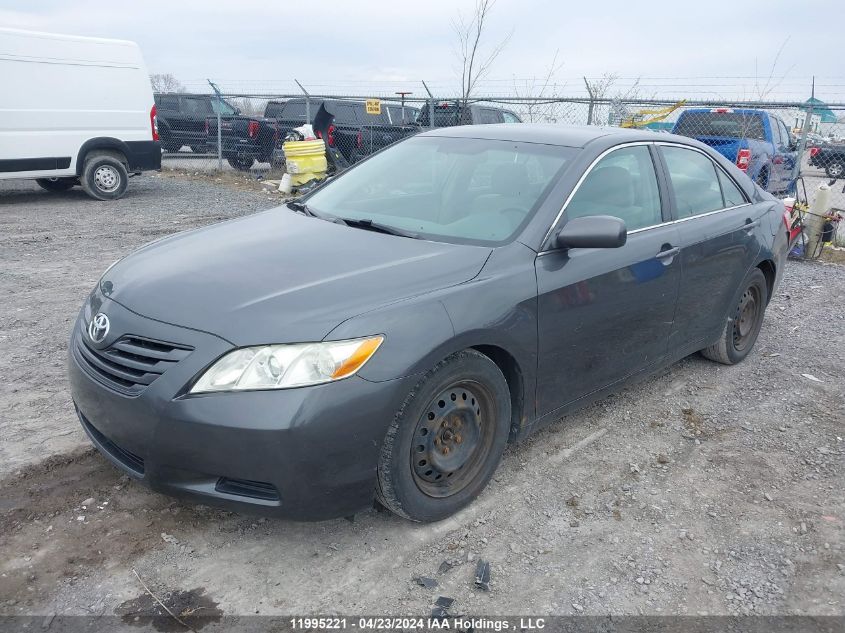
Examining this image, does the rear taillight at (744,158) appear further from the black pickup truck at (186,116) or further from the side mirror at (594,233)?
the black pickup truck at (186,116)

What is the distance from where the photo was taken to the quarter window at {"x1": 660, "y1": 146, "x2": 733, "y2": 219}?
4191 millimetres

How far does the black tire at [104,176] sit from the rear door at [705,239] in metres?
10.3

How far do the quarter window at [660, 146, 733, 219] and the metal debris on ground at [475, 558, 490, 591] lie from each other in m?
2.42

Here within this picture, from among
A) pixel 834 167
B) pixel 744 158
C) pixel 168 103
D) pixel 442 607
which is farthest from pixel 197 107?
pixel 442 607

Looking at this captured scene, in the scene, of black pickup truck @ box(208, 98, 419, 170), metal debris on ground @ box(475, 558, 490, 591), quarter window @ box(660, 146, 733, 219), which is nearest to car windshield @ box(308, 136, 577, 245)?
quarter window @ box(660, 146, 733, 219)

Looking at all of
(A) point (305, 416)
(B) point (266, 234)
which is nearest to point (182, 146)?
(B) point (266, 234)

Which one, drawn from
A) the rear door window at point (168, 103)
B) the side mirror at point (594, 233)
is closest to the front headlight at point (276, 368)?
the side mirror at point (594, 233)

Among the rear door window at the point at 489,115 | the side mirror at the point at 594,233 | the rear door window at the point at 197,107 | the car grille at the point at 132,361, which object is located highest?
the rear door window at the point at 197,107

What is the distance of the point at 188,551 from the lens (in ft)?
9.10

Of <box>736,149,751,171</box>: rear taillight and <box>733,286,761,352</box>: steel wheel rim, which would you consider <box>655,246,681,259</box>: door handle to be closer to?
<box>733,286,761,352</box>: steel wheel rim

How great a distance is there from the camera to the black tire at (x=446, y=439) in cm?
271

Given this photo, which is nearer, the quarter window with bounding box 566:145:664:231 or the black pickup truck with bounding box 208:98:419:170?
the quarter window with bounding box 566:145:664:231

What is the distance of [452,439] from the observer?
9.80ft

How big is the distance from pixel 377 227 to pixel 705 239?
206 centimetres
